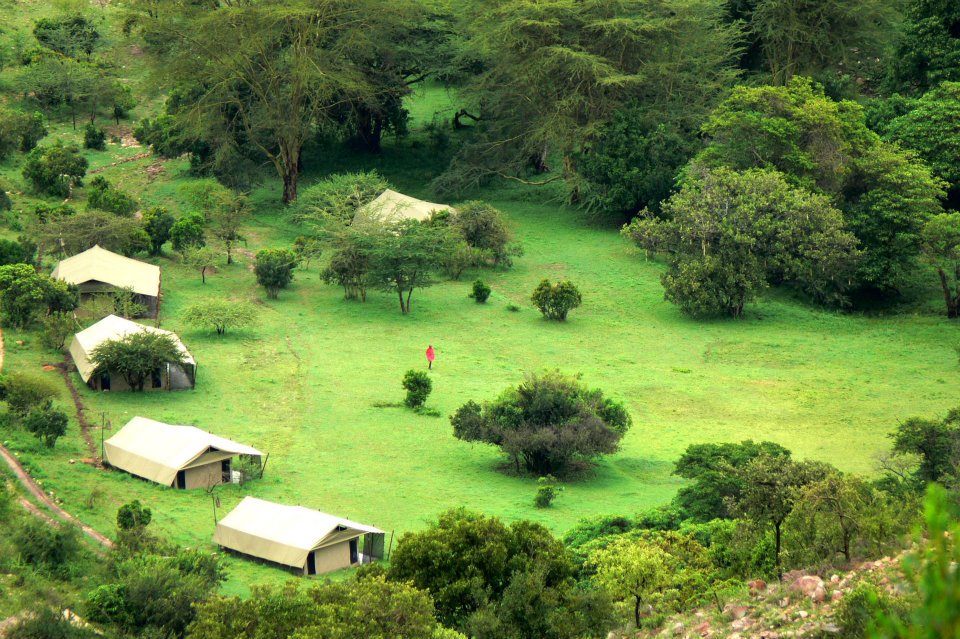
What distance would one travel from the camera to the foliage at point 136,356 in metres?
34.5

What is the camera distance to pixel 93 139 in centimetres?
6341

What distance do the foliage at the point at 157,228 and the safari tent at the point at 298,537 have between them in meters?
25.7

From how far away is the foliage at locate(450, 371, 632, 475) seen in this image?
102ft

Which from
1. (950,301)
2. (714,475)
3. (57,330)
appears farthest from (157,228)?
(950,301)

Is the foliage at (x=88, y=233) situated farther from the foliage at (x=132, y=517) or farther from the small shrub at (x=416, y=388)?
the foliage at (x=132, y=517)

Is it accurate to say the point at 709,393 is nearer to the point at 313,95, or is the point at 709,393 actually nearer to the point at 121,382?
the point at 121,382

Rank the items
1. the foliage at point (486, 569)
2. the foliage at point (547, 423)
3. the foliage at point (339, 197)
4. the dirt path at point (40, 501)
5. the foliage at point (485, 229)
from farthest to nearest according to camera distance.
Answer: the foliage at point (485, 229)
the foliage at point (339, 197)
the foliage at point (547, 423)
the dirt path at point (40, 501)
the foliage at point (486, 569)

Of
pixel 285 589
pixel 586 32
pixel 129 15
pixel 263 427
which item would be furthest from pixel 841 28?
pixel 285 589

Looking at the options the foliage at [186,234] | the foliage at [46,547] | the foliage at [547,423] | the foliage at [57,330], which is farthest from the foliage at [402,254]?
the foliage at [46,547]

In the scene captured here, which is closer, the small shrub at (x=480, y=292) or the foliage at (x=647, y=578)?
the foliage at (x=647, y=578)

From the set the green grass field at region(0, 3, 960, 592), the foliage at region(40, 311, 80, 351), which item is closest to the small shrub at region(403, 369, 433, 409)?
the green grass field at region(0, 3, 960, 592)

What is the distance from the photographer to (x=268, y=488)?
96.2ft

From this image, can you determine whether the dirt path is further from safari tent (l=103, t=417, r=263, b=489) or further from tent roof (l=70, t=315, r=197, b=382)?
tent roof (l=70, t=315, r=197, b=382)

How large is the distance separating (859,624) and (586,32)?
45.7 metres
